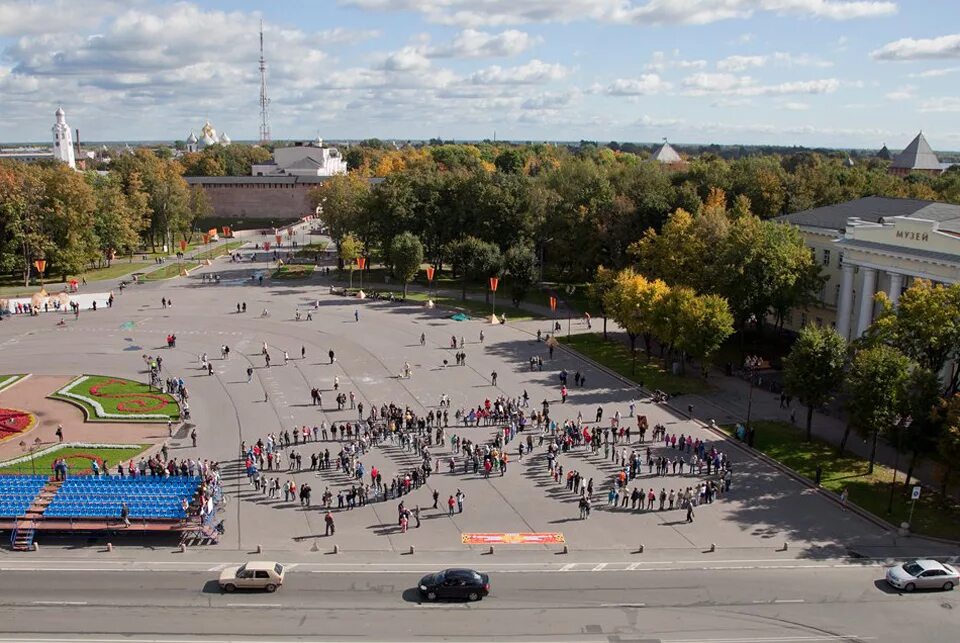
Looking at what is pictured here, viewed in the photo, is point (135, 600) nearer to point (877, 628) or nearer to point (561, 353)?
point (877, 628)

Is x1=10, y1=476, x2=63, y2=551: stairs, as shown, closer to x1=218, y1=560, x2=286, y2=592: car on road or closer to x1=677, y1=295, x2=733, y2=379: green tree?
x1=218, y1=560, x2=286, y2=592: car on road

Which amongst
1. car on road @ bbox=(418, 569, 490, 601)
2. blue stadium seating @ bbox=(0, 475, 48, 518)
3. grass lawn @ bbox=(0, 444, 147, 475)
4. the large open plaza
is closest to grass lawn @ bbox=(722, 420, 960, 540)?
the large open plaza

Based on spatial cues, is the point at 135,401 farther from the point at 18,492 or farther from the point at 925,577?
the point at 925,577

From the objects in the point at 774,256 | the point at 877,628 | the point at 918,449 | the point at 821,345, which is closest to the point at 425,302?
the point at 774,256

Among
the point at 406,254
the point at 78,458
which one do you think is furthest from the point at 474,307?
the point at 78,458

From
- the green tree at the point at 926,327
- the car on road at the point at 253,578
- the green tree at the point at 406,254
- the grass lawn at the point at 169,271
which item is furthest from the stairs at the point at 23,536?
the grass lawn at the point at 169,271

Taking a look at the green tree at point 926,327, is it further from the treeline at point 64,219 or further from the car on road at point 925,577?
the treeline at point 64,219

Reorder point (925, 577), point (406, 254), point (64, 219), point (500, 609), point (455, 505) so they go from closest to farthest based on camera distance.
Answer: point (500, 609), point (925, 577), point (455, 505), point (406, 254), point (64, 219)
